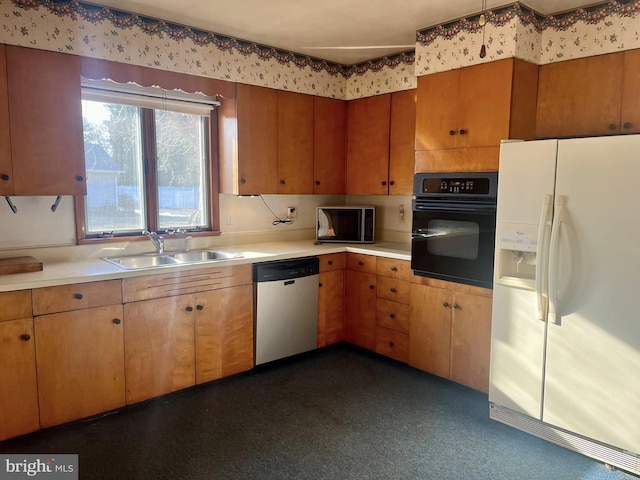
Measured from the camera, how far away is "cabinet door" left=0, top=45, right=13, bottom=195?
2514 millimetres

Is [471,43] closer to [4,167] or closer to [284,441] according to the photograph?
[284,441]

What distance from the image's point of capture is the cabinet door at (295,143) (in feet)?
12.5

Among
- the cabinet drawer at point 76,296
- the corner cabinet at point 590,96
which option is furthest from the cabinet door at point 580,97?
the cabinet drawer at point 76,296

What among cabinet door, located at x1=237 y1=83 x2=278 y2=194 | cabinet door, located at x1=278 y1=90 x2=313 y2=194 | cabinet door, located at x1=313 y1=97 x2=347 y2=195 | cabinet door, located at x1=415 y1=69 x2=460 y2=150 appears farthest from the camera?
cabinet door, located at x1=313 y1=97 x2=347 y2=195

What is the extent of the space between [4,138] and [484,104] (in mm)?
2886

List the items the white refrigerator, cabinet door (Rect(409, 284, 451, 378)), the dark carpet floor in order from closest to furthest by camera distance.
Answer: the white refrigerator
the dark carpet floor
cabinet door (Rect(409, 284, 451, 378))

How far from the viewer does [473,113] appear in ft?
9.74

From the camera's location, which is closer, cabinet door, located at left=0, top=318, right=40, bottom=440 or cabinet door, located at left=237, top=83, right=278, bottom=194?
cabinet door, located at left=0, top=318, right=40, bottom=440

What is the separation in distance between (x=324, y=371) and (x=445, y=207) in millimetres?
1549

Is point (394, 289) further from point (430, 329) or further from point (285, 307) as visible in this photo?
point (285, 307)

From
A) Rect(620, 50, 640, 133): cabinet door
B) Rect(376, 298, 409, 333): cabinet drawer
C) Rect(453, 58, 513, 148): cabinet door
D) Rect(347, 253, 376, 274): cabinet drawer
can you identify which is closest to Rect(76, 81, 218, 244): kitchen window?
Rect(347, 253, 376, 274): cabinet drawer

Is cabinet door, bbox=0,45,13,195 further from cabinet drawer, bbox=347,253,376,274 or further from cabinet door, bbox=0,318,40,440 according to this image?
cabinet drawer, bbox=347,253,376,274

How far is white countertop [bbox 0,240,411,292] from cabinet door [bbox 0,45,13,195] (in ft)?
1.72

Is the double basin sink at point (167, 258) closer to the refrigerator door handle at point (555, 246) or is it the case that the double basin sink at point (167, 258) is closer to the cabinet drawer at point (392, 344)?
the cabinet drawer at point (392, 344)
